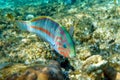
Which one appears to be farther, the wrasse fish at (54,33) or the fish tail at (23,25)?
the fish tail at (23,25)

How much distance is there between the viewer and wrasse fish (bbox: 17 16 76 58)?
6.74 ft

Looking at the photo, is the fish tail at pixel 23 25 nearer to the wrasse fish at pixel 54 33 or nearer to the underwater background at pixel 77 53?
the wrasse fish at pixel 54 33

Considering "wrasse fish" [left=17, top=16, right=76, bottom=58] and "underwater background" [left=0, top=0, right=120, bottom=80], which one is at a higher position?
"wrasse fish" [left=17, top=16, right=76, bottom=58]

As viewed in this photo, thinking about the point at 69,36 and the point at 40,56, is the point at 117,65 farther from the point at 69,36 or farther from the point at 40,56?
the point at 69,36

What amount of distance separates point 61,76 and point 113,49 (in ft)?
8.87

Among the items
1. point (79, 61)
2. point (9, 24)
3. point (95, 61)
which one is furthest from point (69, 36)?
point (9, 24)

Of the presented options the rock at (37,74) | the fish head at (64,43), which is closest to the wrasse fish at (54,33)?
the fish head at (64,43)

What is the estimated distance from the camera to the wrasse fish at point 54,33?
2.05 meters

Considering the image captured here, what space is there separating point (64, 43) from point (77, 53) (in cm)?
330

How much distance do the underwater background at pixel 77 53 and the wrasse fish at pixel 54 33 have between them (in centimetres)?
Result: 41

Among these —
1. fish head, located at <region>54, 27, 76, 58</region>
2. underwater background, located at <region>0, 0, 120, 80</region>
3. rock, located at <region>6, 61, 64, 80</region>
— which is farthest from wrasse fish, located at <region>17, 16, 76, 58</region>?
rock, located at <region>6, 61, 64, 80</region>

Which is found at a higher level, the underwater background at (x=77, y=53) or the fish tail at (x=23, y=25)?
the fish tail at (x=23, y=25)

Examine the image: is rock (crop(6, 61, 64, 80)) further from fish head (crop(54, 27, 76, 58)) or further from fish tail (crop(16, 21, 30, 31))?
fish head (crop(54, 27, 76, 58))

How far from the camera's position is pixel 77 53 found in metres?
5.35
